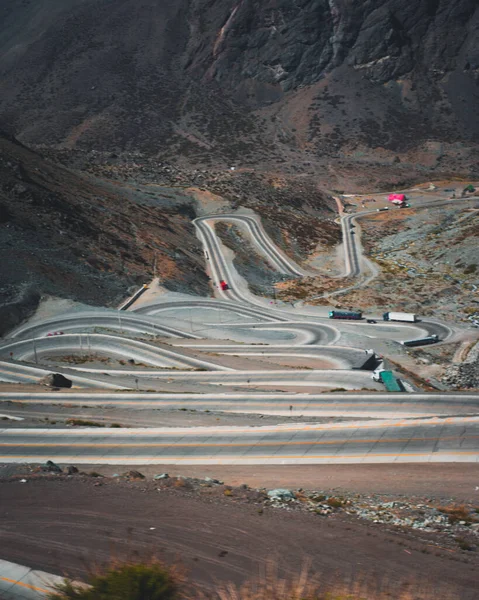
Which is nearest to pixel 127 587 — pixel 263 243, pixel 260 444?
pixel 260 444

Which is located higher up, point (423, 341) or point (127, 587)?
point (423, 341)

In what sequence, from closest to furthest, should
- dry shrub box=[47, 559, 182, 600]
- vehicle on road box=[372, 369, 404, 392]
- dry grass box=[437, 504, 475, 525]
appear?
dry shrub box=[47, 559, 182, 600] → dry grass box=[437, 504, 475, 525] → vehicle on road box=[372, 369, 404, 392]

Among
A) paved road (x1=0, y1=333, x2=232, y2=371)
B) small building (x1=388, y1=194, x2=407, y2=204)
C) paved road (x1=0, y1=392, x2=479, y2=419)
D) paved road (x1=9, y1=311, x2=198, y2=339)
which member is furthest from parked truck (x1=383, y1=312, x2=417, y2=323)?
small building (x1=388, y1=194, x2=407, y2=204)

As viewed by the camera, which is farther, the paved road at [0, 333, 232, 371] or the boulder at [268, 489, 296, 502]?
the paved road at [0, 333, 232, 371]

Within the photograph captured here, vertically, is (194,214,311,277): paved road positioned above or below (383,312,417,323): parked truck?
above

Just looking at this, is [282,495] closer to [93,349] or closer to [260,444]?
[260,444]

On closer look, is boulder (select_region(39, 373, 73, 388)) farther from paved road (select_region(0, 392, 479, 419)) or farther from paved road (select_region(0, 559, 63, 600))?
paved road (select_region(0, 559, 63, 600))
